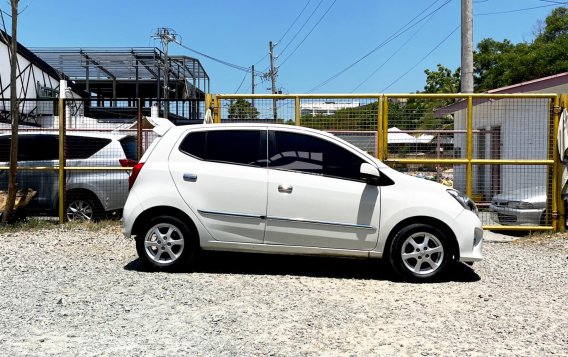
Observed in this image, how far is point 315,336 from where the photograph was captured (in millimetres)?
4332

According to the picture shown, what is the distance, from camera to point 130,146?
9930 millimetres

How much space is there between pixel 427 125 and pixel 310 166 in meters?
3.80

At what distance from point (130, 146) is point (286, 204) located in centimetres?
488

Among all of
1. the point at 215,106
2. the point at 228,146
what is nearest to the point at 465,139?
the point at 215,106

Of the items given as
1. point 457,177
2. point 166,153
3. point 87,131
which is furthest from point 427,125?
point 87,131

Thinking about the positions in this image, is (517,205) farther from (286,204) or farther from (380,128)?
(286,204)

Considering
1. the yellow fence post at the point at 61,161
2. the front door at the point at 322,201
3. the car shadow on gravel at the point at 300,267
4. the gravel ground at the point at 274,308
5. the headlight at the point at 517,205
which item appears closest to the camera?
the gravel ground at the point at 274,308

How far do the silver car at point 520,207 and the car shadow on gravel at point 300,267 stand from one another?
2.41 m

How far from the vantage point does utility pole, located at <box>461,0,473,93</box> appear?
11.8 meters

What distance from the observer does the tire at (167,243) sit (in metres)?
6.28

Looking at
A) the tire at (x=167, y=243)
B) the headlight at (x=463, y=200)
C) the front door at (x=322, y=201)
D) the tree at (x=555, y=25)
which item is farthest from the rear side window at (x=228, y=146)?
the tree at (x=555, y=25)

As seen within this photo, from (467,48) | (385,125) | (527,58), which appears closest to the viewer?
(385,125)

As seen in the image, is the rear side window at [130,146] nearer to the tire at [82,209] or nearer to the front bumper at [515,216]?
the tire at [82,209]

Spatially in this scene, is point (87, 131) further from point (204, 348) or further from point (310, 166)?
point (204, 348)
